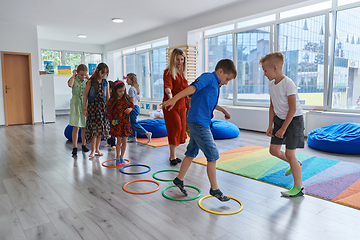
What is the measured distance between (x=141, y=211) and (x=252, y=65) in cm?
571

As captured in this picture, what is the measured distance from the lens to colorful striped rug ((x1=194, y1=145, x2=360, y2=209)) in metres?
2.48

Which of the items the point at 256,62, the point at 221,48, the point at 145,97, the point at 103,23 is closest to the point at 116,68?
the point at 145,97

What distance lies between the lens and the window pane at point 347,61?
198 inches

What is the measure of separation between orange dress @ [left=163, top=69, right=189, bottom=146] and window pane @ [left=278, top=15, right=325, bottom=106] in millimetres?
3587

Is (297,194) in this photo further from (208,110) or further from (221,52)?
(221,52)

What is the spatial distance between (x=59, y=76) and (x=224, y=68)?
10.4m

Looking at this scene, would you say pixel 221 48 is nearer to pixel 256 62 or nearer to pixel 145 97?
pixel 256 62

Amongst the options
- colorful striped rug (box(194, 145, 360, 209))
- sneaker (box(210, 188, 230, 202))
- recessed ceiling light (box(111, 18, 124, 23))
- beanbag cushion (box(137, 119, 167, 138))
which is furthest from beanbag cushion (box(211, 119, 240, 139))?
recessed ceiling light (box(111, 18, 124, 23))

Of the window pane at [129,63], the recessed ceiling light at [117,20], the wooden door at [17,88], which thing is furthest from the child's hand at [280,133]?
the window pane at [129,63]

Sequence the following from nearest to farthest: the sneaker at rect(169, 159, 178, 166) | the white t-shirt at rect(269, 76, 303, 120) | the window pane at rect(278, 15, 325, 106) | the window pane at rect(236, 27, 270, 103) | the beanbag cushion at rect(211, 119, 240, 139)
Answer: the white t-shirt at rect(269, 76, 303, 120)
the sneaker at rect(169, 159, 178, 166)
the beanbag cushion at rect(211, 119, 240, 139)
the window pane at rect(278, 15, 325, 106)
the window pane at rect(236, 27, 270, 103)

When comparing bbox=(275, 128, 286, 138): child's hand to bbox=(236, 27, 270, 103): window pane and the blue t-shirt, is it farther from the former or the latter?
bbox=(236, 27, 270, 103): window pane

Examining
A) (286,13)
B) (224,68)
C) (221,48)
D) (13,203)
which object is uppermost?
(286,13)

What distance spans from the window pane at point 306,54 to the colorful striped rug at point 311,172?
7.86ft

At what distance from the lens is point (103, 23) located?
312 inches
